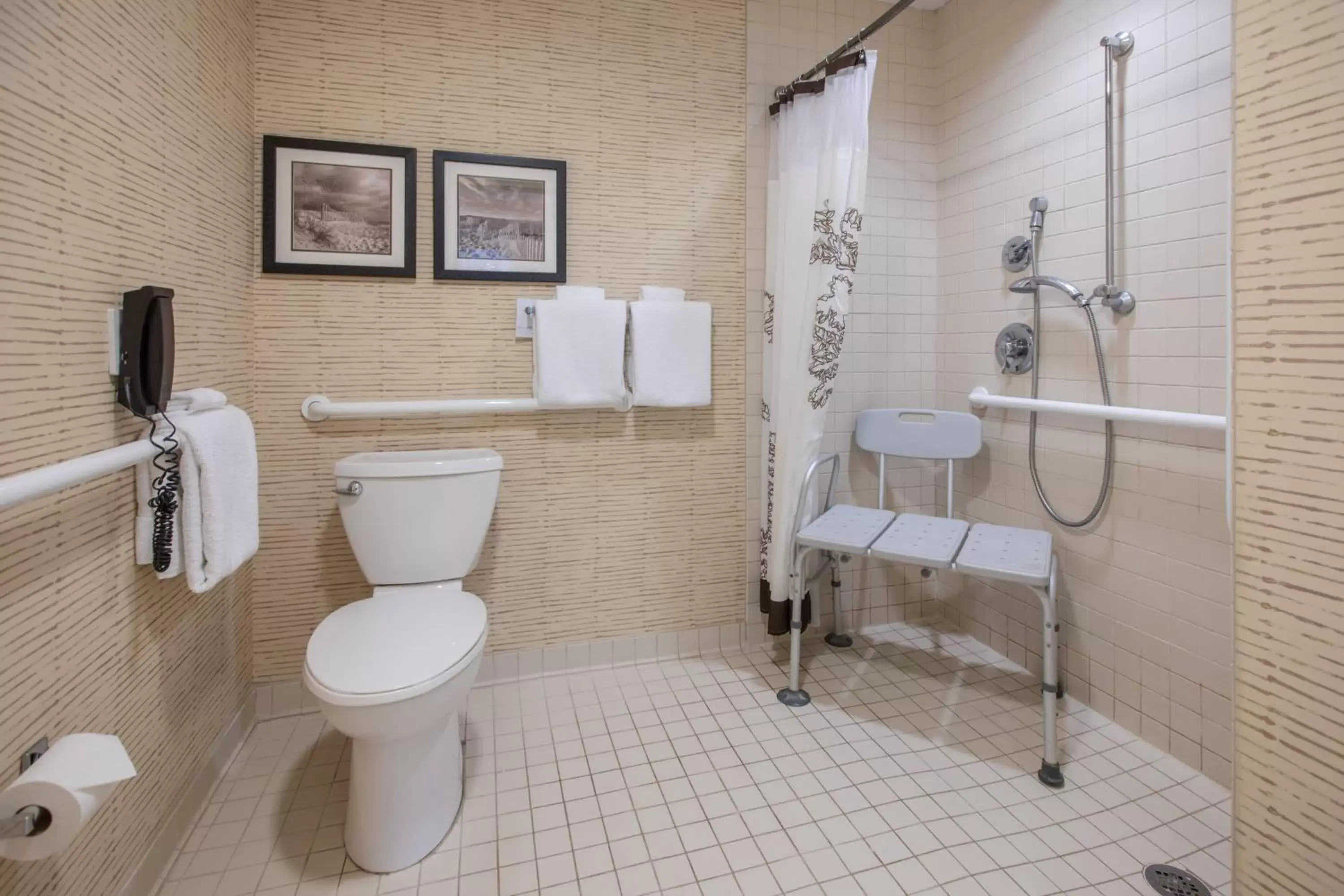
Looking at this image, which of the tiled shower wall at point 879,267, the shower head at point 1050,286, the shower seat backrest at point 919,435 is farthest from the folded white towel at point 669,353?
the shower head at point 1050,286

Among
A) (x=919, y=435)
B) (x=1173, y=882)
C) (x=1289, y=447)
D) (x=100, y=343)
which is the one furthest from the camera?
(x=919, y=435)

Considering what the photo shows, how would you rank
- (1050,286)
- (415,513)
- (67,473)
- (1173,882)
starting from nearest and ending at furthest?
1. (67,473)
2. (1173,882)
3. (415,513)
4. (1050,286)

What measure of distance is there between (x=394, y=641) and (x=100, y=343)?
0.78 metres

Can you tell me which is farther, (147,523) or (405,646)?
(405,646)

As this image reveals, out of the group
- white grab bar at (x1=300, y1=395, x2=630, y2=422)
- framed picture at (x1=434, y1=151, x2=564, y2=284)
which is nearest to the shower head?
framed picture at (x1=434, y1=151, x2=564, y2=284)

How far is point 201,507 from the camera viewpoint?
121 cm

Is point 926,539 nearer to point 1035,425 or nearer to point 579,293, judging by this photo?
point 1035,425

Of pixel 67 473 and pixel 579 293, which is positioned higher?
pixel 579 293

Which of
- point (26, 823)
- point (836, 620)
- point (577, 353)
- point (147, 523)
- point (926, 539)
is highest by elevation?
point (577, 353)

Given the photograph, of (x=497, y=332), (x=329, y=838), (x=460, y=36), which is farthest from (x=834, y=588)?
(x=460, y=36)

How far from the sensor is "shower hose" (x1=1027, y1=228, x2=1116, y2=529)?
1767 mm

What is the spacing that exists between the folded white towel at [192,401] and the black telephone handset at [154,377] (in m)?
0.09

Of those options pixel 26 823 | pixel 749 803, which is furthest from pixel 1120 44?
pixel 26 823

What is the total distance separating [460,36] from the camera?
1.91m
